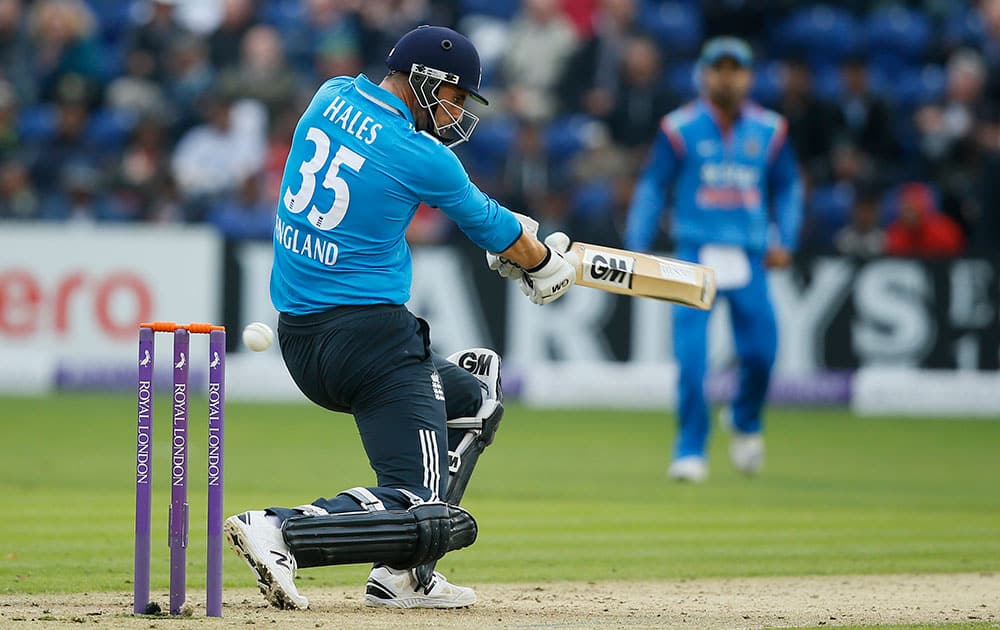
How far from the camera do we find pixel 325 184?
5.46 m

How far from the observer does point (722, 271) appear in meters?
10.2

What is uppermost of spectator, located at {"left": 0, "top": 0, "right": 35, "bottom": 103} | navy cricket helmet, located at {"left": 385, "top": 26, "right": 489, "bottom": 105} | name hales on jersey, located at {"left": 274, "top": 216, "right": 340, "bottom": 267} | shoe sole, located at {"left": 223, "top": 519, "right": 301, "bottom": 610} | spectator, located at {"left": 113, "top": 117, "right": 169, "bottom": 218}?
spectator, located at {"left": 0, "top": 0, "right": 35, "bottom": 103}

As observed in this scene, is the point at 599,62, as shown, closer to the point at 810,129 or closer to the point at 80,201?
the point at 810,129

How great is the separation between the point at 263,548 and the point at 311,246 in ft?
3.34

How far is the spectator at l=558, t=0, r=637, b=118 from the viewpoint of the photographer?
1709 cm

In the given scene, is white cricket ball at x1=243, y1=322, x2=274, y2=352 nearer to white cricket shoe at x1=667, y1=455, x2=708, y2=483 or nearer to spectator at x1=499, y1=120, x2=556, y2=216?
white cricket shoe at x1=667, y1=455, x2=708, y2=483

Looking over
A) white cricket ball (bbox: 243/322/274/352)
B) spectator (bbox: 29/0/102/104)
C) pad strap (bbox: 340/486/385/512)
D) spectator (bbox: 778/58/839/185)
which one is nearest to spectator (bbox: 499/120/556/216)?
spectator (bbox: 778/58/839/185)

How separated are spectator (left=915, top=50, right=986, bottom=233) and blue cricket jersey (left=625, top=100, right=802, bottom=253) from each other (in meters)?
5.56

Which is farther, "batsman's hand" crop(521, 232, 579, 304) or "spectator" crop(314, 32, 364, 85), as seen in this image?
"spectator" crop(314, 32, 364, 85)

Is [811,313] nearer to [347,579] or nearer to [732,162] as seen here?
[732,162]

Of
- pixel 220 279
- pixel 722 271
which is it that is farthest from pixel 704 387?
Result: pixel 220 279

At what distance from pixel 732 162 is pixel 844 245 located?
5144 millimetres

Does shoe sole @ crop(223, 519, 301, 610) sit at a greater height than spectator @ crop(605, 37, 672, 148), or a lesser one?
lesser

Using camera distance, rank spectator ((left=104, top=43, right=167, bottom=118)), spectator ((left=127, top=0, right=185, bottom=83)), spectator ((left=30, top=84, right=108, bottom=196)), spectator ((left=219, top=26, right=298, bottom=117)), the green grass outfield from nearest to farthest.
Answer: the green grass outfield < spectator ((left=30, top=84, right=108, bottom=196)) < spectator ((left=219, top=26, right=298, bottom=117)) < spectator ((left=104, top=43, right=167, bottom=118)) < spectator ((left=127, top=0, right=185, bottom=83))
